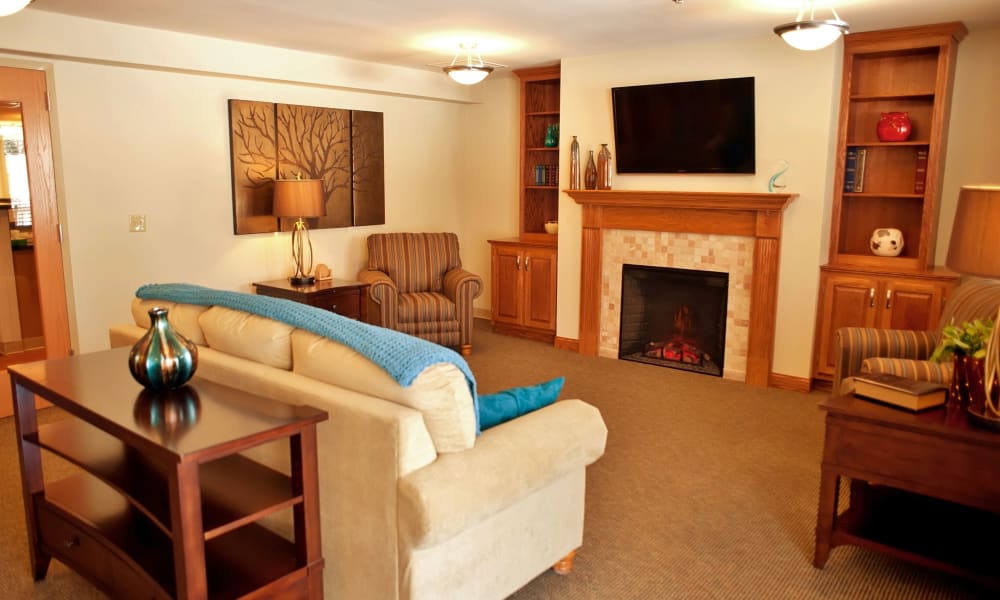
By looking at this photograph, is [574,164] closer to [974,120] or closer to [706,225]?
[706,225]

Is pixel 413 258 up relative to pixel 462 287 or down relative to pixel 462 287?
up

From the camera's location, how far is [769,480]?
359 centimetres

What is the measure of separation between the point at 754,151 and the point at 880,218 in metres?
1.03

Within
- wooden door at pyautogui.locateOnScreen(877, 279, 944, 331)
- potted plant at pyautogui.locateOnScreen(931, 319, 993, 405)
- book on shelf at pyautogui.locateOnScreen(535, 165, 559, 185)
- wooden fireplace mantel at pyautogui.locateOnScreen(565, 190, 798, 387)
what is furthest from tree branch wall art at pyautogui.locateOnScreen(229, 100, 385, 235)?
potted plant at pyautogui.locateOnScreen(931, 319, 993, 405)

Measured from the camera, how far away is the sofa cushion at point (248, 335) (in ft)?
8.08

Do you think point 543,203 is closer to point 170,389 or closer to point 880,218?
point 880,218

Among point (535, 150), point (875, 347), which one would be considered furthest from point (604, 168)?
point (875, 347)

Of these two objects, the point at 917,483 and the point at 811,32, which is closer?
the point at 917,483

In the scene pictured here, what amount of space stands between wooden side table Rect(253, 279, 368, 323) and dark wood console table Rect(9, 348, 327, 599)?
8.36ft

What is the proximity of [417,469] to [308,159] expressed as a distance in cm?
428

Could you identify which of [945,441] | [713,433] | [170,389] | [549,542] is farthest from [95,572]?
[713,433]

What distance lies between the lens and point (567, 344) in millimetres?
6223

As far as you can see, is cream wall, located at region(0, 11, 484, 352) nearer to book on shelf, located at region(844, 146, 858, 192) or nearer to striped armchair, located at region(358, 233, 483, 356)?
striped armchair, located at region(358, 233, 483, 356)

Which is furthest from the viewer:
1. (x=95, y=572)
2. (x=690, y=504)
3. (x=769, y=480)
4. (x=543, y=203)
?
(x=543, y=203)
